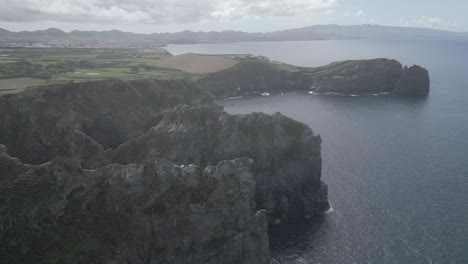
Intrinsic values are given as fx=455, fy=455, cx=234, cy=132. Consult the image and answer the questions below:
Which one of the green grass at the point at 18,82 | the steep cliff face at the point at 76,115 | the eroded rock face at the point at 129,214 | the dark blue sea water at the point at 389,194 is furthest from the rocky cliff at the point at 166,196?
the green grass at the point at 18,82

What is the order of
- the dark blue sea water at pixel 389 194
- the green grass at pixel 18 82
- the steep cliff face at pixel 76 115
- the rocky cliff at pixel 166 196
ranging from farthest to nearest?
1. the green grass at pixel 18 82
2. the steep cliff face at pixel 76 115
3. the dark blue sea water at pixel 389 194
4. the rocky cliff at pixel 166 196

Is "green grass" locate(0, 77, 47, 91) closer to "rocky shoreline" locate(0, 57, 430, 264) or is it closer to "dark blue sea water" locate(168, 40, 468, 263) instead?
"rocky shoreline" locate(0, 57, 430, 264)

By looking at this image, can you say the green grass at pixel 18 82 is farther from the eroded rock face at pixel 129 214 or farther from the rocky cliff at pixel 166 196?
the eroded rock face at pixel 129 214

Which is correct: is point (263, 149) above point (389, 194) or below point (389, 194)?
above

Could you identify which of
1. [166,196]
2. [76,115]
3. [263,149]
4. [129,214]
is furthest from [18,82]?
[166,196]

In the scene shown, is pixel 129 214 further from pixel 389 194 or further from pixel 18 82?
pixel 18 82

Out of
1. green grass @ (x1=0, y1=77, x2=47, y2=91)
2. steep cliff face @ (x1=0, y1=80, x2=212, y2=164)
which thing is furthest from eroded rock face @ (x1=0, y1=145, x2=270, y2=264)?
green grass @ (x1=0, y1=77, x2=47, y2=91)
